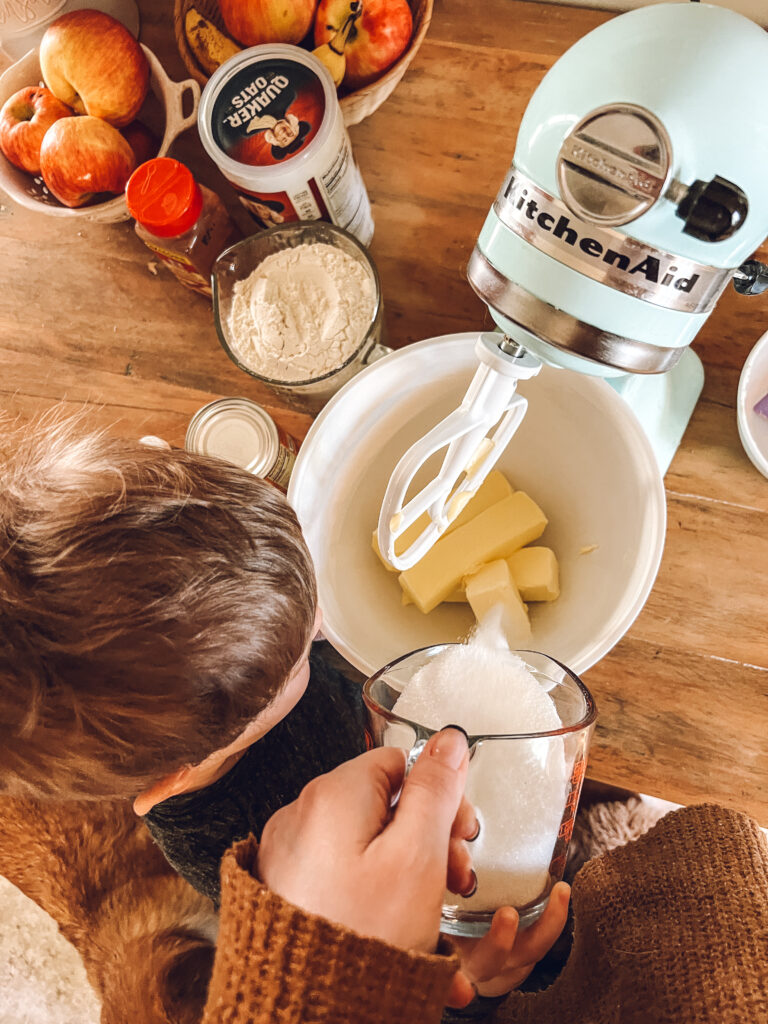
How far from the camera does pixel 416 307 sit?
739mm

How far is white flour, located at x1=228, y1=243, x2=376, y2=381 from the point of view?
654 mm

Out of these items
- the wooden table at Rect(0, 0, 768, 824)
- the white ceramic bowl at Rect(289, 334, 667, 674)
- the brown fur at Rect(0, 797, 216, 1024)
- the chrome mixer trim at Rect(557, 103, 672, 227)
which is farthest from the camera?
the brown fur at Rect(0, 797, 216, 1024)

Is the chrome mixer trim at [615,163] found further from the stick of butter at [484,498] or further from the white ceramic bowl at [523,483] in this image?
the stick of butter at [484,498]

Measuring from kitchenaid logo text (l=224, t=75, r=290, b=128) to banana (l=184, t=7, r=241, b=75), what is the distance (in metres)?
0.11

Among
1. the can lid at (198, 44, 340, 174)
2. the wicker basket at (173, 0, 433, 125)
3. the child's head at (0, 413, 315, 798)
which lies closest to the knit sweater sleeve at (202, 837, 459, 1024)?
the child's head at (0, 413, 315, 798)

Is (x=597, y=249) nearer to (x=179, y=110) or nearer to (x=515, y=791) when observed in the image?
(x=515, y=791)

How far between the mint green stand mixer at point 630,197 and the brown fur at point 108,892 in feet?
2.85

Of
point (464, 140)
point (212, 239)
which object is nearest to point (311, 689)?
point (212, 239)

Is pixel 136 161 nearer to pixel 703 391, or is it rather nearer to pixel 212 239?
pixel 212 239

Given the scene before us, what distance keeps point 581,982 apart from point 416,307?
646 mm

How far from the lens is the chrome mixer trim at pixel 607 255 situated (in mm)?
348

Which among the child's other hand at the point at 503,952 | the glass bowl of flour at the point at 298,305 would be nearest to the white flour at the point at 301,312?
the glass bowl of flour at the point at 298,305

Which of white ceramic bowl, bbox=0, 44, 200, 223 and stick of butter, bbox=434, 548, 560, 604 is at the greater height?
white ceramic bowl, bbox=0, 44, 200, 223

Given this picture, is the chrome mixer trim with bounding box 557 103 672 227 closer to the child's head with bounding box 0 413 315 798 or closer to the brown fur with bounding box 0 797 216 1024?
the child's head with bounding box 0 413 315 798
